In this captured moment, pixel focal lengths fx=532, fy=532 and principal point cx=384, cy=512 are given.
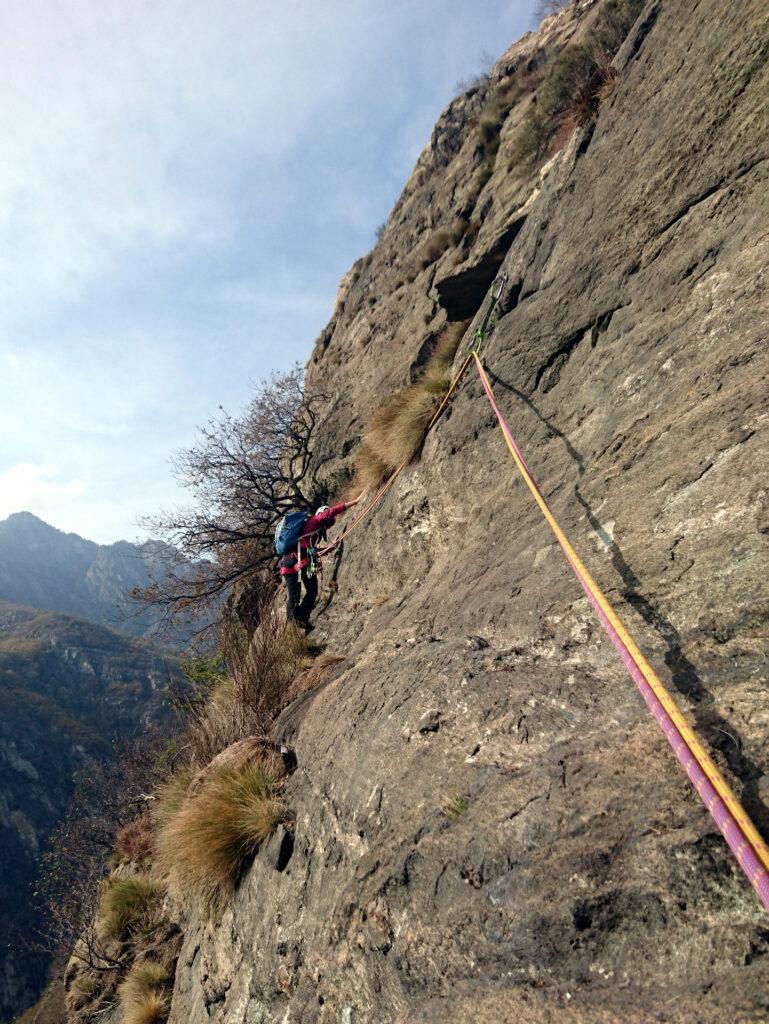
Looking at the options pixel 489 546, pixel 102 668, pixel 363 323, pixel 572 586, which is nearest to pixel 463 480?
pixel 489 546

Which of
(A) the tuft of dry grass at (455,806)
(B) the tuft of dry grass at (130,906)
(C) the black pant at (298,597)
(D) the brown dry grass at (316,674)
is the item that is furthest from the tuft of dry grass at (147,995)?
(A) the tuft of dry grass at (455,806)

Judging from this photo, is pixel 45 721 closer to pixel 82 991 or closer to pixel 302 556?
pixel 82 991

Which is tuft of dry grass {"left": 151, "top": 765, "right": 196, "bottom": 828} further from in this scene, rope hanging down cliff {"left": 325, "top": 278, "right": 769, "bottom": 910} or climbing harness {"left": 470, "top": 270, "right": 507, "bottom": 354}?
climbing harness {"left": 470, "top": 270, "right": 507, "bottom": 354}

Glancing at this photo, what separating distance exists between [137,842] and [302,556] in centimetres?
602

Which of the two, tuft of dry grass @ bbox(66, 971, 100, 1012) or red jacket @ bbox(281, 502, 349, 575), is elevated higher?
red jacket @ bbox(281, 502, 349, 575)

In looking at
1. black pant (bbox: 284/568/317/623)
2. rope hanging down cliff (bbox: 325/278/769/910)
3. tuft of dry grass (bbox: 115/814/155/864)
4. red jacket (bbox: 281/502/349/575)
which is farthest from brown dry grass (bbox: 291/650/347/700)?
tuft of dry grass (bbox: 115/814/155/864)

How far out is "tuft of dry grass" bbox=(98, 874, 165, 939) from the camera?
22.9 ft

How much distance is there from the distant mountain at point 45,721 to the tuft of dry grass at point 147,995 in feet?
135

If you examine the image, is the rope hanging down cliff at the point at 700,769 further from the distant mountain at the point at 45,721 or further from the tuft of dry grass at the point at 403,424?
the distant mountain at the point at 45,721

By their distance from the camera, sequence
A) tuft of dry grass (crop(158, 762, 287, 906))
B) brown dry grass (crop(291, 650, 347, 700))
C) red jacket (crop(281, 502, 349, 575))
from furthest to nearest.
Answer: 1. red jacket (crop(281, 502, 349, 575))
2. brown dry grass (crop(291, 650, 347, 700))
3. tuft of dry grass (crop(158, 762, 287, 906))

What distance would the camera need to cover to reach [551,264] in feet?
18.0

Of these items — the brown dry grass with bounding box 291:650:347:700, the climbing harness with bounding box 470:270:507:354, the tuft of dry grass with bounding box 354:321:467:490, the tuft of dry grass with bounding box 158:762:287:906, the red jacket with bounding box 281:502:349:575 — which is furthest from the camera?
the red jacket with bounding box 281:502:349:575

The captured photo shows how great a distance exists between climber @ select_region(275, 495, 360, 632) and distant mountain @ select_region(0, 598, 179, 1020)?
132 ft

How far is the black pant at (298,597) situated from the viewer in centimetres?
745
